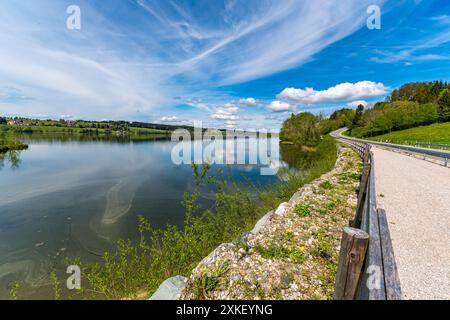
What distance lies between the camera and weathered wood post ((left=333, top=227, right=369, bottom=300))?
5.69 ft

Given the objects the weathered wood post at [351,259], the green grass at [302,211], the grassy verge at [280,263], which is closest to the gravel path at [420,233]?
the grassy verge at [280,263]

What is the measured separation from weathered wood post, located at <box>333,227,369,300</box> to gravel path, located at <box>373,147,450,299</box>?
5.06 feet

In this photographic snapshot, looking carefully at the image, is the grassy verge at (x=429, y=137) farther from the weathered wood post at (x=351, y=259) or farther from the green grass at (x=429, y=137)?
the weathered wood post at (x=351, y=259)

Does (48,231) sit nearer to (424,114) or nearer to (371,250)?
(371,250)

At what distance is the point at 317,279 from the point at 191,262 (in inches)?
140

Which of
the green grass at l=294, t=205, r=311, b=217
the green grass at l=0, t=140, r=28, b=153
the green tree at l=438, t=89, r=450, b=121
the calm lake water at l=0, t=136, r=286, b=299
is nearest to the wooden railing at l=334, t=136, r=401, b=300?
the green grass at l=294, t=205, r=311, b=217

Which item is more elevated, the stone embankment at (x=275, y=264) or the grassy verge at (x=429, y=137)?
the grassy verge at (x=429, y=137)

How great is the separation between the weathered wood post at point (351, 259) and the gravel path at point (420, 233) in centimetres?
154

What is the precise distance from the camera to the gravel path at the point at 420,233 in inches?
112

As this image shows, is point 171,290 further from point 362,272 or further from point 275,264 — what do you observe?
point 362,272

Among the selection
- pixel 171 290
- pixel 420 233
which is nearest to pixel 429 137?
pixel 420 233

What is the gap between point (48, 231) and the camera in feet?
29.5

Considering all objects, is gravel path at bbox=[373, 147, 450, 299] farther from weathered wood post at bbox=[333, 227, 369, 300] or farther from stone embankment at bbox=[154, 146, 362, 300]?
weathered wood post at bbox=[333, 227, 369, 300]
